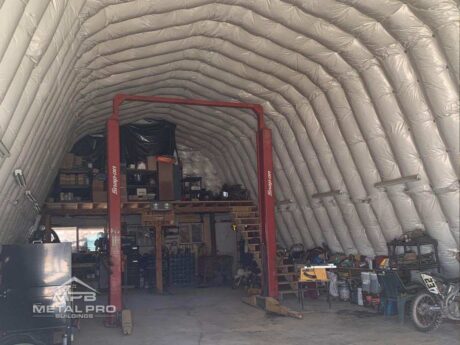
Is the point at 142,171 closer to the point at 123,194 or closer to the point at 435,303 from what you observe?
the point at 123,194

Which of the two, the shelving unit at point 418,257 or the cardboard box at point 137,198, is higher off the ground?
the cardboard box at point 137,198

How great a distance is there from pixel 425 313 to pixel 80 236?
11522 millimetres

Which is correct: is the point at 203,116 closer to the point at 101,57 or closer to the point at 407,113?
the point at 101,57

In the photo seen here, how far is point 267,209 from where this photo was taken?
10.4 meters

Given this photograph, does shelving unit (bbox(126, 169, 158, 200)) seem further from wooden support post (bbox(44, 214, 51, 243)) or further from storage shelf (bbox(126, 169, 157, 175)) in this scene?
wooden support post (bbox(44, 214, 51, 243))

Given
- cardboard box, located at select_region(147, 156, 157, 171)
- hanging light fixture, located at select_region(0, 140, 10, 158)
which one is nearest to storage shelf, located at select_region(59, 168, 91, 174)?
cardboard box, located at select_region(147, 156, 157, 171)

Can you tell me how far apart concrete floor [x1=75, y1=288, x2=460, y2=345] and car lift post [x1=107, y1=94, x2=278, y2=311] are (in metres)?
0.78

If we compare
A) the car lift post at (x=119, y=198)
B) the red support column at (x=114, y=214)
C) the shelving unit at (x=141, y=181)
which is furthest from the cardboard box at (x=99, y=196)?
the red support column at (x=114, y=214)

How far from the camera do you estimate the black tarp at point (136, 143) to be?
14.6 meters

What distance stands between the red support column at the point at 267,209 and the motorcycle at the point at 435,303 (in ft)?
11.1

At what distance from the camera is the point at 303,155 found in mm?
10742

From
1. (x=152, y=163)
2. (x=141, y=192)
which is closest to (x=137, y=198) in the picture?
(x=141, y=192)

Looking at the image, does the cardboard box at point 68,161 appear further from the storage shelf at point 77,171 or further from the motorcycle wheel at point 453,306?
the motorcycle wheel at point 453,306

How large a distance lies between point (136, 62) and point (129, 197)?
19.8 ft
